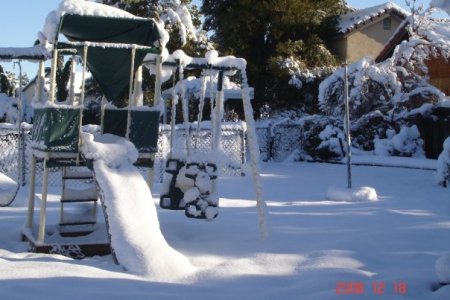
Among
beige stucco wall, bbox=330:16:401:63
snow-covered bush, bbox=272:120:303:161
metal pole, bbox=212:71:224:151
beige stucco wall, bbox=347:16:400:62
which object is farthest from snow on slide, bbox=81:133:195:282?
beige stucco wall, bbox=347:16:400:62

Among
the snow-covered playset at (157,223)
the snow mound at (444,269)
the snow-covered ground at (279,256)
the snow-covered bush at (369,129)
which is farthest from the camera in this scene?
the snow-covered bush at (369,129)

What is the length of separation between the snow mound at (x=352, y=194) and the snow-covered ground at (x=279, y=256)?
0.27 meters

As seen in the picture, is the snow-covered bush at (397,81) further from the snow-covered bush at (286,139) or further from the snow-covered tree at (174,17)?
the snow-covered tree at (174,17)

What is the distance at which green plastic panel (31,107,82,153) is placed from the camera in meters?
6.05

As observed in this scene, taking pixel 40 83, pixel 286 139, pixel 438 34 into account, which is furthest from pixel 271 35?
pixel 40 83

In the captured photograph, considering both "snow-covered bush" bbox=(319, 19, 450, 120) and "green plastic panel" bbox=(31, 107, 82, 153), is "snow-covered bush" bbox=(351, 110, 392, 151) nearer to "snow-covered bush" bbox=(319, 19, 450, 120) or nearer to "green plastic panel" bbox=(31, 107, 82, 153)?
"snow-covered bush" bbox=(319, 19, 450, 120)

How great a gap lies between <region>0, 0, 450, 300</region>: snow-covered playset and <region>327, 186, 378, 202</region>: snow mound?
1008 millimetres

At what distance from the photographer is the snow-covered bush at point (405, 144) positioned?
689 inches

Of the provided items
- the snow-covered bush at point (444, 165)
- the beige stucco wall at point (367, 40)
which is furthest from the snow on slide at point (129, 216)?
the beige stucco wall at point (367, 40)

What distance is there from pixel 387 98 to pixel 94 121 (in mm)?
10892

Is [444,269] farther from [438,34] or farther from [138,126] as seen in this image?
[438,34]

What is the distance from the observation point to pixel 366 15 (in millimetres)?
29891

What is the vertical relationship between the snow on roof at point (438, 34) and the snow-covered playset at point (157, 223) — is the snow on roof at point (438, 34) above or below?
above

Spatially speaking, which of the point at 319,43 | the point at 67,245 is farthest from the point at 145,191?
the point at 319,43
